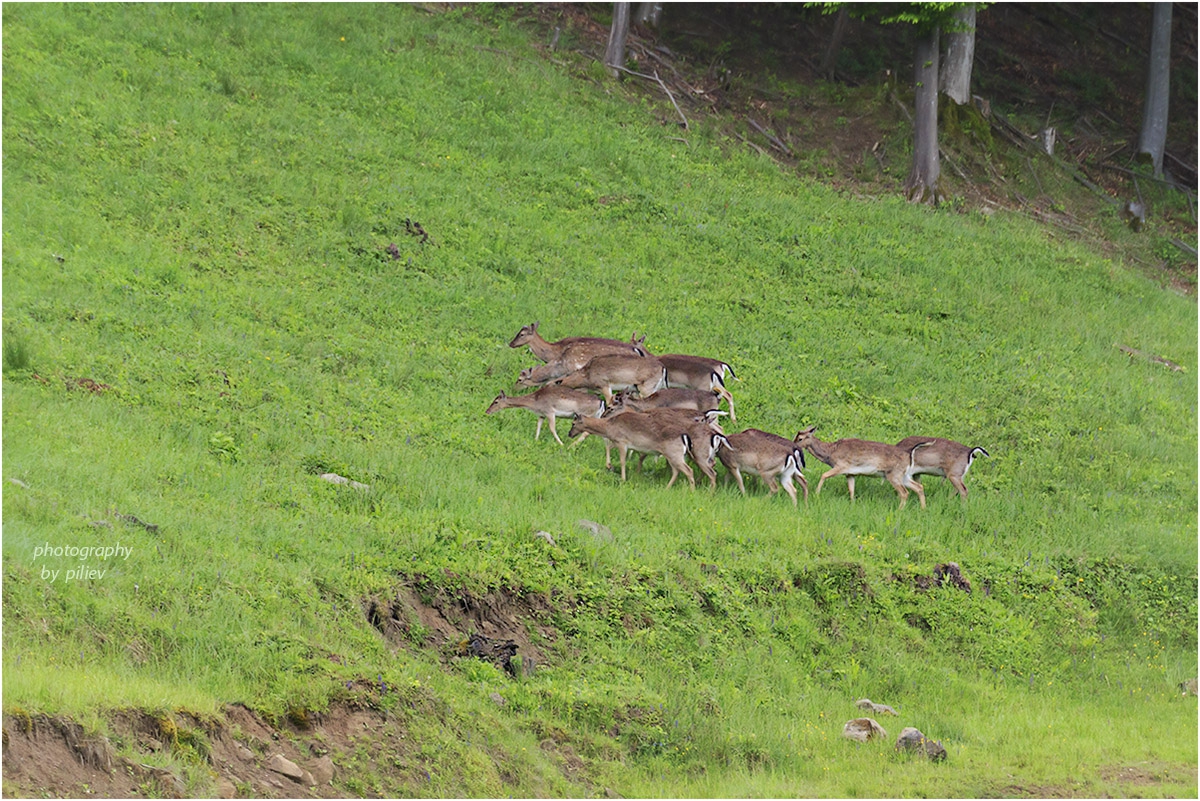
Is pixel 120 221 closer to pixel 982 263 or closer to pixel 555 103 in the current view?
pixel 555 103

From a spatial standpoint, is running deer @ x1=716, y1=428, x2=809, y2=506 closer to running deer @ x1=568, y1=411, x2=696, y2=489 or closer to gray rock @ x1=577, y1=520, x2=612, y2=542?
running deer @ x1=568, y1=411, x2=696, y2=489

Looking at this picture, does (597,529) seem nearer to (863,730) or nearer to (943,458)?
(863,730)

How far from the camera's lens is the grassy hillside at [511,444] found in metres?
8.69

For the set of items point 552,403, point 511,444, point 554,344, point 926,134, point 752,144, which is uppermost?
point 926,134

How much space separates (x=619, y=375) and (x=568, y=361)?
2.97 feet

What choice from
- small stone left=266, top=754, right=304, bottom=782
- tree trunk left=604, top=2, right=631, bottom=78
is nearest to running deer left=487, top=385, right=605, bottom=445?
small stone left=266, top=754, right=304, bottom=782

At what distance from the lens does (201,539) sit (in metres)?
9.77

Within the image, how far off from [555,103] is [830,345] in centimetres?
1029

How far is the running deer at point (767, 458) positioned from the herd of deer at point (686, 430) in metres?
0.01

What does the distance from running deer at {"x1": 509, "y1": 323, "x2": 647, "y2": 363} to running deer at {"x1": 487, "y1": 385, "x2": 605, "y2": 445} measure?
57.1 inches

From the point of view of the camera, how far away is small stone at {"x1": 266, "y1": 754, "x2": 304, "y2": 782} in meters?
7.28

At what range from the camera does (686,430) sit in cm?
1428

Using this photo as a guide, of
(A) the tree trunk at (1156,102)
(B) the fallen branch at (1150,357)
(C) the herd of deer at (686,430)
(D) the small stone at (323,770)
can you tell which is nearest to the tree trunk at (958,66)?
(A) the tree trunk at (1156,102)

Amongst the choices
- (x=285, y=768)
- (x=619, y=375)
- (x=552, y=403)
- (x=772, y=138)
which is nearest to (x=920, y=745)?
(x=285, y=768)
